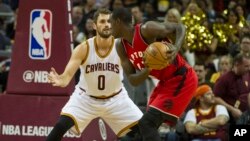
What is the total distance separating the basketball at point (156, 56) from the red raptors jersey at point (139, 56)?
0.27m

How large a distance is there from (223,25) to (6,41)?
13.3 ft

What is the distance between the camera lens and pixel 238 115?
13.0 m

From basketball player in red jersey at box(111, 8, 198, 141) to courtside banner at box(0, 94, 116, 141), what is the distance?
2.75m

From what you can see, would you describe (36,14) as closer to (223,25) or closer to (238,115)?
(238,115)

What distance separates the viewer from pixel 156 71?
986cm

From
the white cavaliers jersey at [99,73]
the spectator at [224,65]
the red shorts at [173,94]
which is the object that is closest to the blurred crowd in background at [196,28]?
the spectator at [224,65]

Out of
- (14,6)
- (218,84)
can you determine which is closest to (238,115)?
(218,84)

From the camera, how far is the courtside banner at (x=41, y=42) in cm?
1252

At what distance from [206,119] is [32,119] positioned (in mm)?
2521

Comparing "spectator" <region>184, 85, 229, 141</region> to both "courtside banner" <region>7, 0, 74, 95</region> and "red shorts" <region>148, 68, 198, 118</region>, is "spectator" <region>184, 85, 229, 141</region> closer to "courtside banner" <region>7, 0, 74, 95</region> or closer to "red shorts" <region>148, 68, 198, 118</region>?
"courtside banner" <region>7, 0, 74, 95</region>

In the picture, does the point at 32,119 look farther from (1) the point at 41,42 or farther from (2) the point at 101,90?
(2) the point at 101,90

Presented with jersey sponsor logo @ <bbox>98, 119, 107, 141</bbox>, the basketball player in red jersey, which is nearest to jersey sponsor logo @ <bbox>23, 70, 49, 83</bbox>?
jersey sponsor logo @ <bbox>98, 119, 107, 141</bbox>

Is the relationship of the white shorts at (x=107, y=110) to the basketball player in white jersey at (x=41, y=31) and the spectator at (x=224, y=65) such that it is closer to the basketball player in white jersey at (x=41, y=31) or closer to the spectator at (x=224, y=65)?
the basketball player in white jersey at (x=41, y=31)

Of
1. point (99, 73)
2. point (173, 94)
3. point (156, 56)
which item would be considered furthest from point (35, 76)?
point (156, 56)
